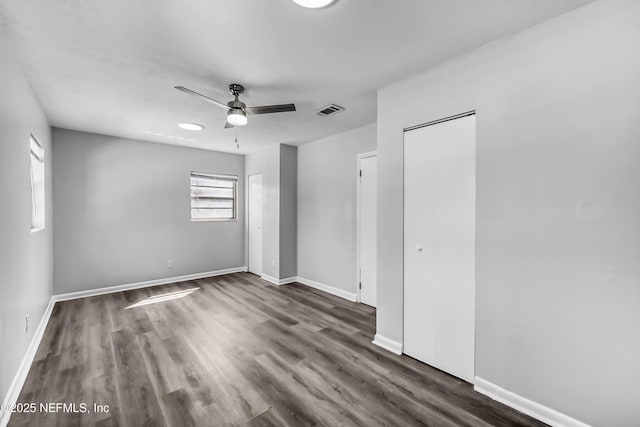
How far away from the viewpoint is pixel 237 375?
7.34ft

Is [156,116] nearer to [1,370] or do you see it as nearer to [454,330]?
[1,370]

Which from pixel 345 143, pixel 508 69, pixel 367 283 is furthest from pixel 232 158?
pixel 508 69

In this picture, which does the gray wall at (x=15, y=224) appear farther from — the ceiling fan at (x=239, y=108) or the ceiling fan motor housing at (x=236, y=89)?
the ceiling fan motor housing at (x=236, y=89)

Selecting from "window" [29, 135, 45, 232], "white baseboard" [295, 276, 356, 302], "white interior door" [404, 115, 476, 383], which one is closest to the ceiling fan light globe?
"white interior door" [404, 115, 476, 383]

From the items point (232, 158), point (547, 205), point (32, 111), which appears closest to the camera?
point (547, 205)

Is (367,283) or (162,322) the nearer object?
(162,322)

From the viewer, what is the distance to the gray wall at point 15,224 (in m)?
1.73

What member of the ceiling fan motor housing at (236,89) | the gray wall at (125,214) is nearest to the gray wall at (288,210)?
the gray wall at (125,214)

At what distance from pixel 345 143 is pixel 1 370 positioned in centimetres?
411

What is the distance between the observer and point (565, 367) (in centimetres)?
165

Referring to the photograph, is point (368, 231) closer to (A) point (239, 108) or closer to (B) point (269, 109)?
(B) point (269, 109)

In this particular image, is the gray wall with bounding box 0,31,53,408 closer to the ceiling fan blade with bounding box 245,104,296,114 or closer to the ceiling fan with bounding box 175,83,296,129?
the ceiling fan with bounding box 175,83,296,129

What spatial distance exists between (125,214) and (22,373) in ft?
9.51

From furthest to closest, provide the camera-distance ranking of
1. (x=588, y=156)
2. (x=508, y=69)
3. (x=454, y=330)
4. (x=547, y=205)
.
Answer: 1. (x=454, y=330)
2. (x=508, y=69)
3. (x=547, y=205)
4. (x=588, y=156)
